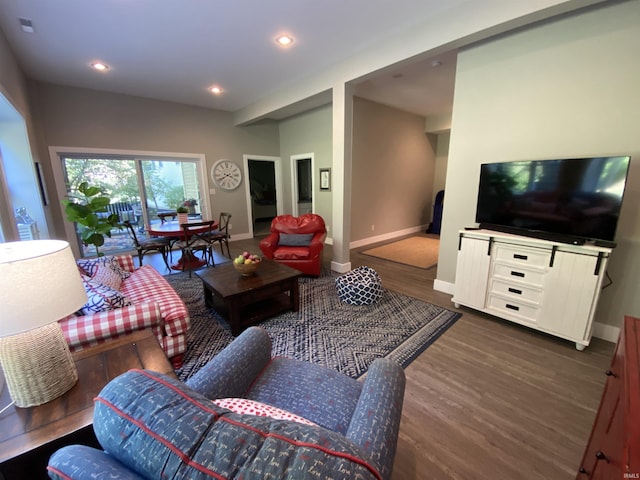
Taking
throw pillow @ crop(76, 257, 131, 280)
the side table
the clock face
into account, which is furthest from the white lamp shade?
the clock face

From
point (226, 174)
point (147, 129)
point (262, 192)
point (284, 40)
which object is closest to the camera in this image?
point (284, 40)

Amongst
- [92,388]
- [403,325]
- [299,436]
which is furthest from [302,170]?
[299,436]

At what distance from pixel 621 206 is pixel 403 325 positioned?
6.40 feet

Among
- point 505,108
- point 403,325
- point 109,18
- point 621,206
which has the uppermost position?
point 109,18

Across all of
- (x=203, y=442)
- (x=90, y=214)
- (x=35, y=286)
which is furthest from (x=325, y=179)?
(x=203, y=442)

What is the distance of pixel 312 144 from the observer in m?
5.92

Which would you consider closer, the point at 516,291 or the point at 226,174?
the point at 516,291

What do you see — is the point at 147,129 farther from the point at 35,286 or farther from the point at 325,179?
the point at 35,286

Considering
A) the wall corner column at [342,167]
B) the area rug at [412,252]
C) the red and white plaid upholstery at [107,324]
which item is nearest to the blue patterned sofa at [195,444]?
the red and white plaid upholstery at [107,324]

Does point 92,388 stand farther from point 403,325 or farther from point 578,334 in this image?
point 578,334

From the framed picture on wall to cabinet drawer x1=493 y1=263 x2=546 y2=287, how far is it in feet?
12.4

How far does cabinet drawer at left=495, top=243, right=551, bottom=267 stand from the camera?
7.65ft

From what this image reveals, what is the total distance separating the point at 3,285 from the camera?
853 millimetres

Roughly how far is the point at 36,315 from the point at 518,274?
10.5 feet
